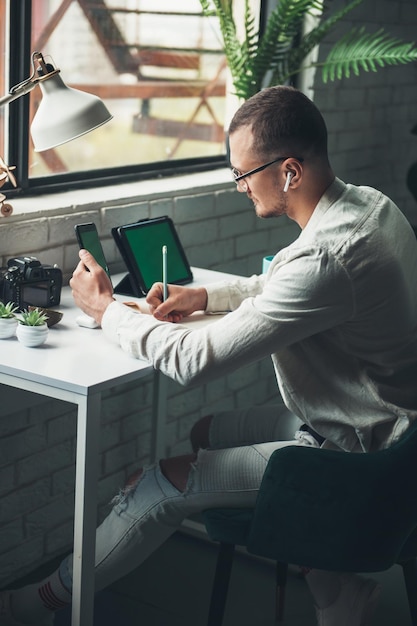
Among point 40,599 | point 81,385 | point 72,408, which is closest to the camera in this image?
point 81,385

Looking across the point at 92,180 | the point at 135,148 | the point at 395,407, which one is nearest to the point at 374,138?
the point at 135,148

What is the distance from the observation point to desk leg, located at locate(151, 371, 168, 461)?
2920mm

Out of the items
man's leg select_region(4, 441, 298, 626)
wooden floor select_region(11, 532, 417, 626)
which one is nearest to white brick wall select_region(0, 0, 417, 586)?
wooden floor select_region(11, 532, 417, 626)

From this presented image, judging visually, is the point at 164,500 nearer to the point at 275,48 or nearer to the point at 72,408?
the point at 72,408

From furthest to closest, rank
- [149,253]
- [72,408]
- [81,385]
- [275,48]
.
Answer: [275,48] < [72,408] < [149,253] < [81,385]

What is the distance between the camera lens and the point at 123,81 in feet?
10.2

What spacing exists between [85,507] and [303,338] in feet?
1.77

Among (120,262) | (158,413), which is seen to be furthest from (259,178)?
(158,413)

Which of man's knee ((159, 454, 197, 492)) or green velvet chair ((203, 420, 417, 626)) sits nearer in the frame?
green velvet chair ((203, 420, 417, 626))

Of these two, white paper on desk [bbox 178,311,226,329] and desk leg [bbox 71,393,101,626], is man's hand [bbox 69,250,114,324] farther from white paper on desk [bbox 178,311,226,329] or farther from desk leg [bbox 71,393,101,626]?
desk leg [bbox 71,393,101,626]

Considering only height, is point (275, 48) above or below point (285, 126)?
above

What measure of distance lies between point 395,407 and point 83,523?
659mm

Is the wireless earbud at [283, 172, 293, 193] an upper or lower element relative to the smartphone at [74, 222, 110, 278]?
upper

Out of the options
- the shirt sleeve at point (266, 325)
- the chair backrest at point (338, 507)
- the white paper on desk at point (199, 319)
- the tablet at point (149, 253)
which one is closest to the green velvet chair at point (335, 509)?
the chair backrest at point (338, 507)
